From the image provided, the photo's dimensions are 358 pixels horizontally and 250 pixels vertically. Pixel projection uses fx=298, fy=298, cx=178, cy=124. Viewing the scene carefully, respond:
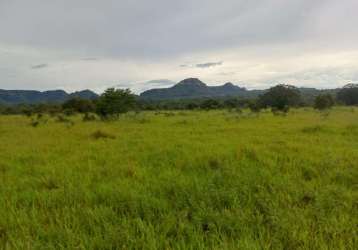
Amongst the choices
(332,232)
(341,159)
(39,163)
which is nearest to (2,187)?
(39,163)

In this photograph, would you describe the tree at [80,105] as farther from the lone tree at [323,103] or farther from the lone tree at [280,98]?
the lone tree at [323,103]

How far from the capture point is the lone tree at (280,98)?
50.8m

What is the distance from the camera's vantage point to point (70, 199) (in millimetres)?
4961

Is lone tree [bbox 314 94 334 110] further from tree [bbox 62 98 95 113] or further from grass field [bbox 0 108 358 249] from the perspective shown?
grass field [bbox 0 108 358 249]

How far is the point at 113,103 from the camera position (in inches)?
1275

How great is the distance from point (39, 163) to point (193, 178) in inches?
193

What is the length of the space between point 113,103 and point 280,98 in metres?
31.3

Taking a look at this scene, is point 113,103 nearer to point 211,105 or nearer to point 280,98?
point 280,98

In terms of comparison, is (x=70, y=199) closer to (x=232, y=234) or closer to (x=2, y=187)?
(x=2, y=187)

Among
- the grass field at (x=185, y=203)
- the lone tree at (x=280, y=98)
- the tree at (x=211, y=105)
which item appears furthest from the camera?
the tree at (x=211, y=105)

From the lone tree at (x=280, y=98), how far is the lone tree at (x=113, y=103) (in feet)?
89.1

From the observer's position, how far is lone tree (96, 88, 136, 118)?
32.3 m

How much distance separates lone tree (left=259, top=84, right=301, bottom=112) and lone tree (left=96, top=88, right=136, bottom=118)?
2714 centimetres

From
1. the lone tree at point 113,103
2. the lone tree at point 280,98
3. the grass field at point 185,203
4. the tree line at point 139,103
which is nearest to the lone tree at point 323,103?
the tree line at point 139,103
